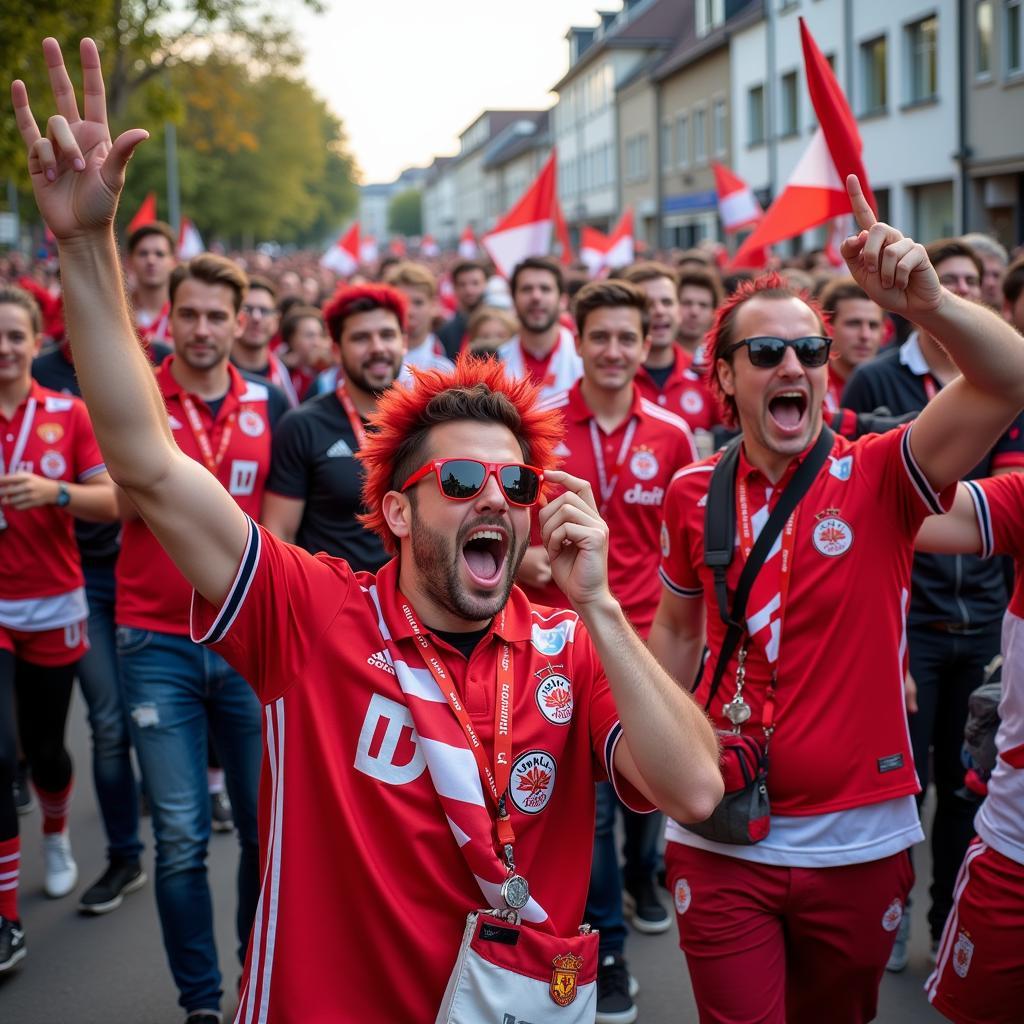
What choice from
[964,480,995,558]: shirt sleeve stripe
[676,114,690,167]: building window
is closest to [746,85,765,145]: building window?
[676,114,690,167]: building window

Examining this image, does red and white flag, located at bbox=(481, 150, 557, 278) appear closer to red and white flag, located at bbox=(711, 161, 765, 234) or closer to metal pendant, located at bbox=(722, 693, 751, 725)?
red and white flag, located at bbox=(711, 161, 765, 234)

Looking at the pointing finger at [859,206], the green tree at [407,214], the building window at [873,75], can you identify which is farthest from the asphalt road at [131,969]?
the green tree at [407,214]

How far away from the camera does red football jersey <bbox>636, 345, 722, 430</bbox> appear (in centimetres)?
721

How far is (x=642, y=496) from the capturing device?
17.6 ft

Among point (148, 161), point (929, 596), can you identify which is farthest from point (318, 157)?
point (929, 596)

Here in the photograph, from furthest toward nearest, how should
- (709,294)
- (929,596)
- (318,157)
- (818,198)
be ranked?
(318,157) < (709,294) < (818,198) < (929,596)

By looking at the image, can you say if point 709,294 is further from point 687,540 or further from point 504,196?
point 504,196

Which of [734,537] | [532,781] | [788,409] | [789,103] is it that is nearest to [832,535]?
[734,537]

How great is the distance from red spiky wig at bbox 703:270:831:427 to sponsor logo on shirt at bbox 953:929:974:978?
162cm

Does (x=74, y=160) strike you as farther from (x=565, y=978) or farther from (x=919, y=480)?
(x=919, y=480)

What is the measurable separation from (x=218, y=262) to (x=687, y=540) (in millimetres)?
2495

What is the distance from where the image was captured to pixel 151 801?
15.1ft

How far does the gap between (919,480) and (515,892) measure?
155 cm

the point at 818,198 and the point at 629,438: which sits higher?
the point at 818,198
